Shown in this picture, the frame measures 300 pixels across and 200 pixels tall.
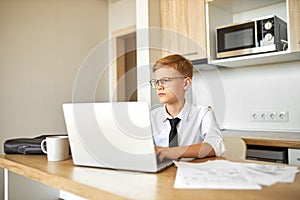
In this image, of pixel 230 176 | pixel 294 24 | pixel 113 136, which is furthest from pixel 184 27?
pixel 230 176

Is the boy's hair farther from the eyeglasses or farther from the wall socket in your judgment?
the wall socket

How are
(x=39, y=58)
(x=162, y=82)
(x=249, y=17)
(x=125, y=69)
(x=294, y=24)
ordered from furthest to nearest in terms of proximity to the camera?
(x=125, y=69)
(x=39, y=58)
(x=249, y=17)
(x=294, y=24)
(x=162, y=82)

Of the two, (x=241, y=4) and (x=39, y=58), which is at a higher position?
(x=241, y=4)

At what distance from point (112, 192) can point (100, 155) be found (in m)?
0.27

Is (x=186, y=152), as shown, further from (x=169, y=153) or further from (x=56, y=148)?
(x=56, y=148)

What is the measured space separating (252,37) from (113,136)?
67.3 inches

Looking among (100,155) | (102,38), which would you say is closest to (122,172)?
(100,155)

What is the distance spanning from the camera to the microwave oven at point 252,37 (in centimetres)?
205

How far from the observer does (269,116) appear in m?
2.39

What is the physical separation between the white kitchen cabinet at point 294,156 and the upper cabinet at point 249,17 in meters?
0.69

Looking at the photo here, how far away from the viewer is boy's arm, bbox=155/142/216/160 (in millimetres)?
926

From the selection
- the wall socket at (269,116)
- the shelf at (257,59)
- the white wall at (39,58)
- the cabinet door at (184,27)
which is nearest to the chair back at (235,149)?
the shelf at (257,59)

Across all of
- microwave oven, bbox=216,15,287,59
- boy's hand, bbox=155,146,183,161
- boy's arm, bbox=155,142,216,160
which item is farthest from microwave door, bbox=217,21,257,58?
boy's hand, bbox=155,146,183,161

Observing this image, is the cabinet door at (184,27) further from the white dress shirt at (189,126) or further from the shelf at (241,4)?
the white dress shirt at (189,126)
